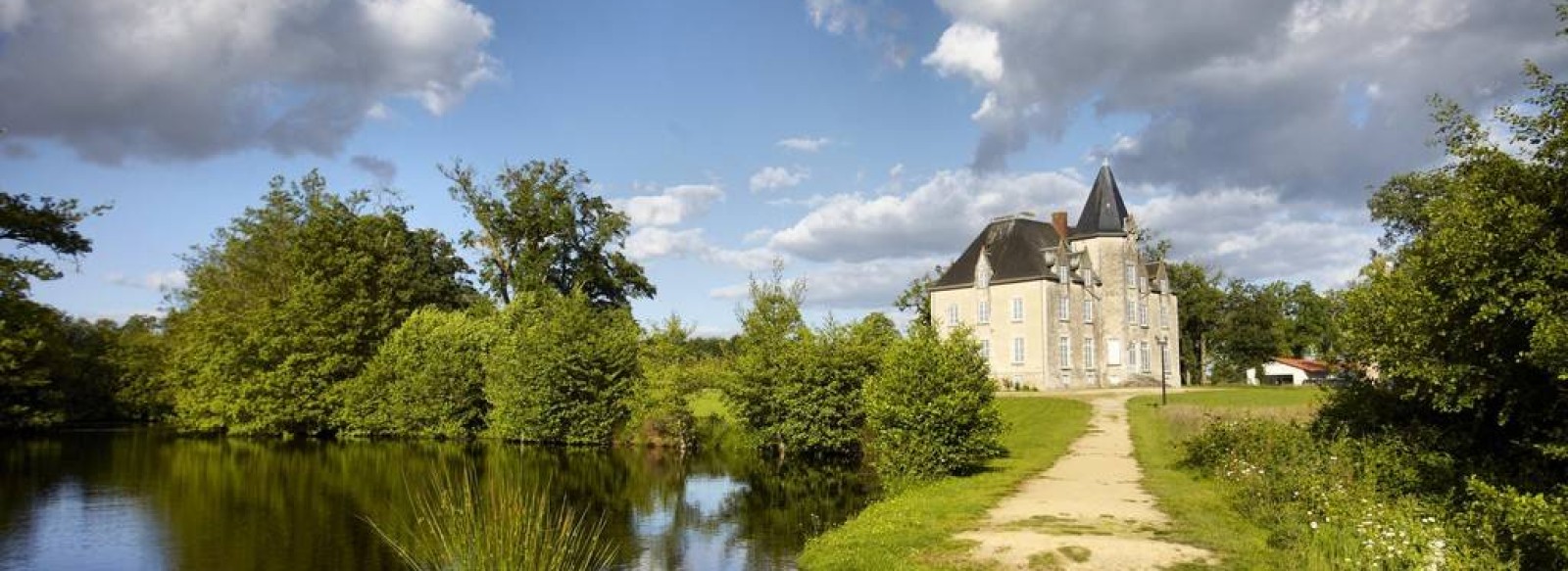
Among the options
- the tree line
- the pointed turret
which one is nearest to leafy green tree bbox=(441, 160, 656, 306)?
the tree line

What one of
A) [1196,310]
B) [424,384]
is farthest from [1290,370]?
[424,384]

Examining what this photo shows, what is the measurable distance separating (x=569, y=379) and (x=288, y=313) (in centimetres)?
1636

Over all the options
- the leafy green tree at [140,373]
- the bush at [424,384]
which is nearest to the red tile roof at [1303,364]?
the bush at [424,384]

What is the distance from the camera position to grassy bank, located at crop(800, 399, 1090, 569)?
41.2 ft

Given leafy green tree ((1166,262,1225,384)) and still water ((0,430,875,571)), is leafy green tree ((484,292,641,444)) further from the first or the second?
leafy green tree ((1166,262,1225,384))

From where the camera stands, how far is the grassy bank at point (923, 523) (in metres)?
12.6

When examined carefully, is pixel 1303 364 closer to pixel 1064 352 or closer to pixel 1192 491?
pixel 1064 352

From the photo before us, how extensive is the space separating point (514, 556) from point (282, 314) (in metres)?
43.0

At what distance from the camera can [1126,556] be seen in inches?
460

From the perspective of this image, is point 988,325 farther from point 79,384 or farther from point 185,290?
point 79,384

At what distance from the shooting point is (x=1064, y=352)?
4994 centimetres

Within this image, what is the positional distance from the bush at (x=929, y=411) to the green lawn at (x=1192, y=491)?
3.69 metres

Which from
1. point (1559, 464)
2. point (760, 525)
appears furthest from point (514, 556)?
point (1559, 464)

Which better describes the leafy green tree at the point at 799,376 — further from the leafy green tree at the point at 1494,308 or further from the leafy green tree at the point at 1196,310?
the leafy green tree at the point at 1196,310
